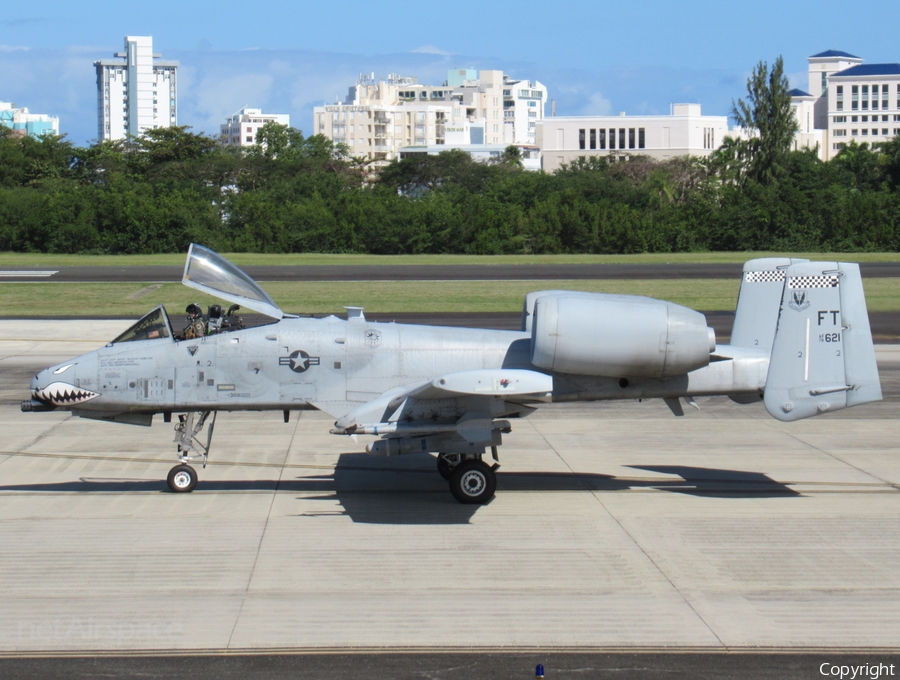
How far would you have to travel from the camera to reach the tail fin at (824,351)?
1303 cm

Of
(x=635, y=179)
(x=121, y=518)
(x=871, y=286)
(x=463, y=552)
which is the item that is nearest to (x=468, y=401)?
(x=463, y=552)

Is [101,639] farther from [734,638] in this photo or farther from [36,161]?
[36,161]

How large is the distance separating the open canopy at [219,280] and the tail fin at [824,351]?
21.2 ft

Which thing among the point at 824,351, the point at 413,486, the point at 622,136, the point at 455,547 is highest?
the point at 622,136

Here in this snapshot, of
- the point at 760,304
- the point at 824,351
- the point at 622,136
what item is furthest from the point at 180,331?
the point at 622,136

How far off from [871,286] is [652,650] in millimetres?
40247

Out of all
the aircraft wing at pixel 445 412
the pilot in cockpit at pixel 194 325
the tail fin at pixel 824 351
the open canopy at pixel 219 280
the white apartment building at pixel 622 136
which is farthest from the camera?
the white apartment building at pixel 622 136

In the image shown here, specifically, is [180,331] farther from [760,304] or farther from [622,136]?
[622,136]

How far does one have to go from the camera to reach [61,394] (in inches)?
523

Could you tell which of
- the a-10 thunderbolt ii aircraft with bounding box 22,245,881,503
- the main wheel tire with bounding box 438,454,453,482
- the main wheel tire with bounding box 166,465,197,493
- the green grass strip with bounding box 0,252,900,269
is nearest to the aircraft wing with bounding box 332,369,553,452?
the a-10 thunderbolt ii aircraft with bounding box 22,245,881,503

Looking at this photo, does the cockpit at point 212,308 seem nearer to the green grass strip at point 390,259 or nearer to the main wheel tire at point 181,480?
the main wheel tire at point 181,480

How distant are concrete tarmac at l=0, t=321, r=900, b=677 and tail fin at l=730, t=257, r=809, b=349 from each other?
203 centimetres

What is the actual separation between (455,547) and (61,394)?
5471mm

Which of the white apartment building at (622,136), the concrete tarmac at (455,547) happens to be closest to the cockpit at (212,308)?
the concrete tarmac at (455,547)
